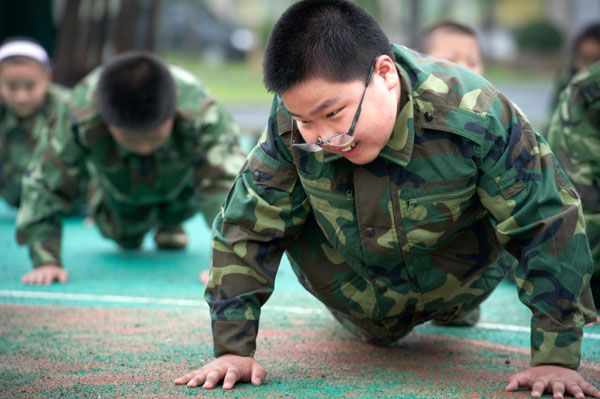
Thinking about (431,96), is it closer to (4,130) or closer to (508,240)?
(508,240)

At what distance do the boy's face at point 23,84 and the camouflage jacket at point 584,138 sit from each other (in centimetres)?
360

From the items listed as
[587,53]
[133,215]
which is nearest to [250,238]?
[133,215]

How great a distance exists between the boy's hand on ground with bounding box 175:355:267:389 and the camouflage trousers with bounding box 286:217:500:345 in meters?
0.34

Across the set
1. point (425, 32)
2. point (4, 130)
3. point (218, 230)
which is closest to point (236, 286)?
point (218, 230)

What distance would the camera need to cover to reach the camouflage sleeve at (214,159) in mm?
3971

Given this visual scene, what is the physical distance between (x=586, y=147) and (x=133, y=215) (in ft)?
8.01

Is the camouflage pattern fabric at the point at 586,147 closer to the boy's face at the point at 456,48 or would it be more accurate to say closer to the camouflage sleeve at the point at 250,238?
the boy's face at the point at 456,48

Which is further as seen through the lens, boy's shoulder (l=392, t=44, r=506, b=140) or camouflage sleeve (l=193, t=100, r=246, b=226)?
camouflage sleeve (l=193, t=100, r=246, b=226)

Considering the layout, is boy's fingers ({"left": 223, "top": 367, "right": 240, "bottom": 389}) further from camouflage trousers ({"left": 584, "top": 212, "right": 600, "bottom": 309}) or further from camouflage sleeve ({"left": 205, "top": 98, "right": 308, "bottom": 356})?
camouflage trousers ({"left": 584, "top": 212, "right": 600, "bottom": 309})

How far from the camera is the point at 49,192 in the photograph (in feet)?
12.8

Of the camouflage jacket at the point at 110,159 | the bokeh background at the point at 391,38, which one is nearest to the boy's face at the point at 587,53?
the camouflage jacket at the point at 110,159

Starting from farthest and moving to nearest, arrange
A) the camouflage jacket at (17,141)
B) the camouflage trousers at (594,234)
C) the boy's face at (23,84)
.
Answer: the camouflage jacket at (17,141)
the boy's face at (23,84)
the camouflage trousers at (594,234)

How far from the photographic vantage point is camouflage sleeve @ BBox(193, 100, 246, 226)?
397cm

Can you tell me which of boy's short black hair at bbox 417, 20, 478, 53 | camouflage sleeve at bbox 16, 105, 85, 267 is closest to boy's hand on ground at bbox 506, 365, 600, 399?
camouflage sleeve at bbox 16, 105, 85, 267
